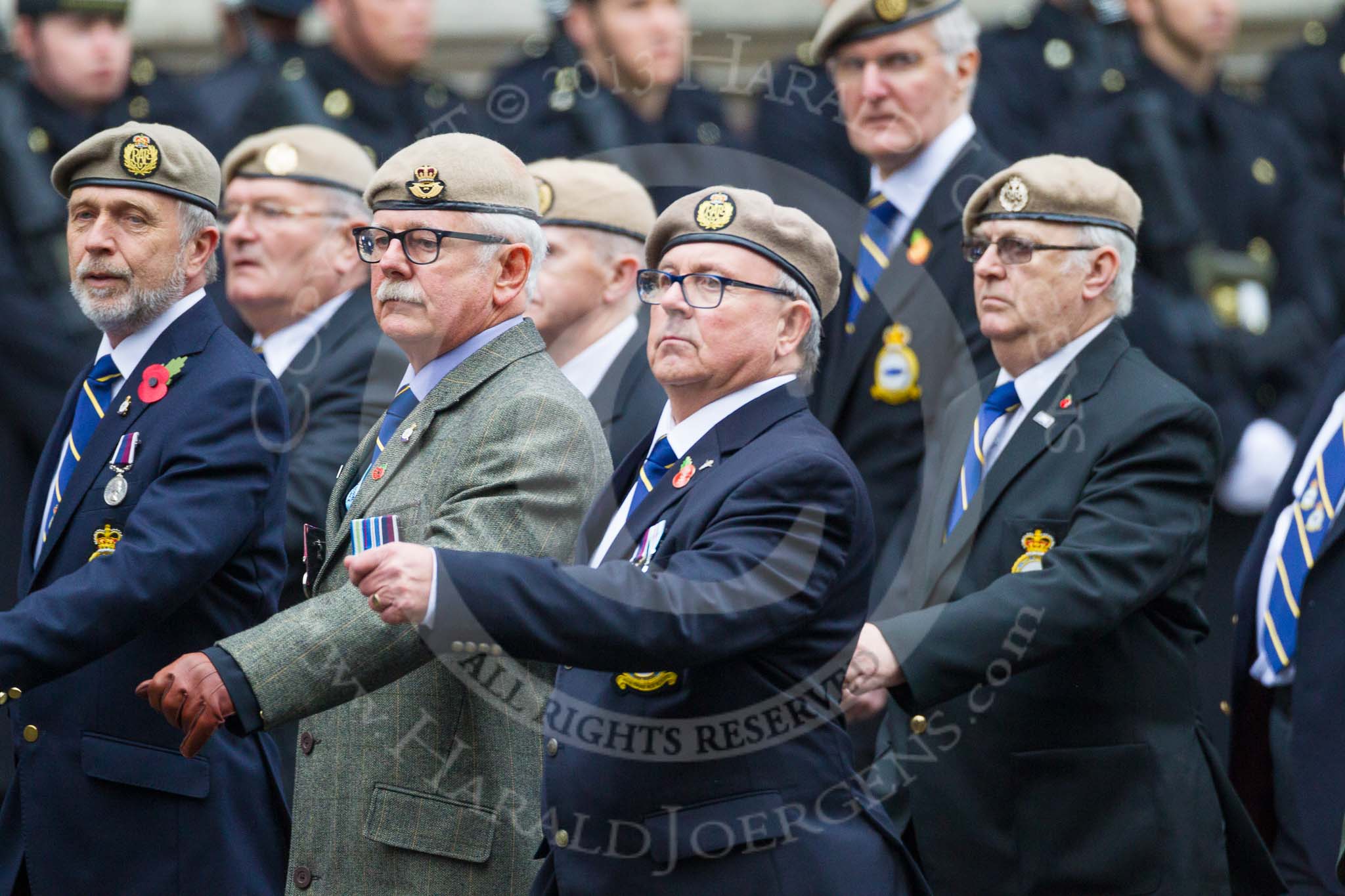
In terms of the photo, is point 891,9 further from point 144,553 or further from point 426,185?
point 144,553

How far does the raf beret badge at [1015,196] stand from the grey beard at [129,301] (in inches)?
76.1

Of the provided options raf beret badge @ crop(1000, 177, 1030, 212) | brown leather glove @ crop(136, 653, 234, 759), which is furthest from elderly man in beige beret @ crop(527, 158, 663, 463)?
brown leather glove @ crop(136, 653, 234, 759)

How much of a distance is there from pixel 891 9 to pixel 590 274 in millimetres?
1175

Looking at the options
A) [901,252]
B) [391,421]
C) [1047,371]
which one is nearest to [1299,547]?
[1047,371]

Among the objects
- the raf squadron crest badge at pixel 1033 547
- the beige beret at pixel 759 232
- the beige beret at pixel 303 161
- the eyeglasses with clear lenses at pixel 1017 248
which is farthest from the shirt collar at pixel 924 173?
the beige beret at pixel 759 232

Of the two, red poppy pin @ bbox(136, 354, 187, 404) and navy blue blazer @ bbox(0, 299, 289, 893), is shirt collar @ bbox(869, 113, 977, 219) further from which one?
red poppy pin @ bbox(136, 354, 187, 404)

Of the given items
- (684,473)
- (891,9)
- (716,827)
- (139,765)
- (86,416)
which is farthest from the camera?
(891,9)

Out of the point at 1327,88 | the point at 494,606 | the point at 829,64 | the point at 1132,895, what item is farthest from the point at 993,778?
the point at 1327,88

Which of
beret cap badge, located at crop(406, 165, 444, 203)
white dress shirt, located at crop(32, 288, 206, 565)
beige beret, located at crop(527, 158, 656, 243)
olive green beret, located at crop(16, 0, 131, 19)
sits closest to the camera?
beret cap badge, located at crop(406, 165, 444, 203)

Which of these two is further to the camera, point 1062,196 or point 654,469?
point 1062,196

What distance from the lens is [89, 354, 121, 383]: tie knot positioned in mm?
4715

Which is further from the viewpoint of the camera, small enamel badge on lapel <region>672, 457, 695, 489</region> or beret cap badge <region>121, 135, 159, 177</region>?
beret cap badge <region>121, 135, 159, 177</region>

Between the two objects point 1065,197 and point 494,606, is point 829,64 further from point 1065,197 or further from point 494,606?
point 494,606

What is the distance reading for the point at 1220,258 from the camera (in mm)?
8031
